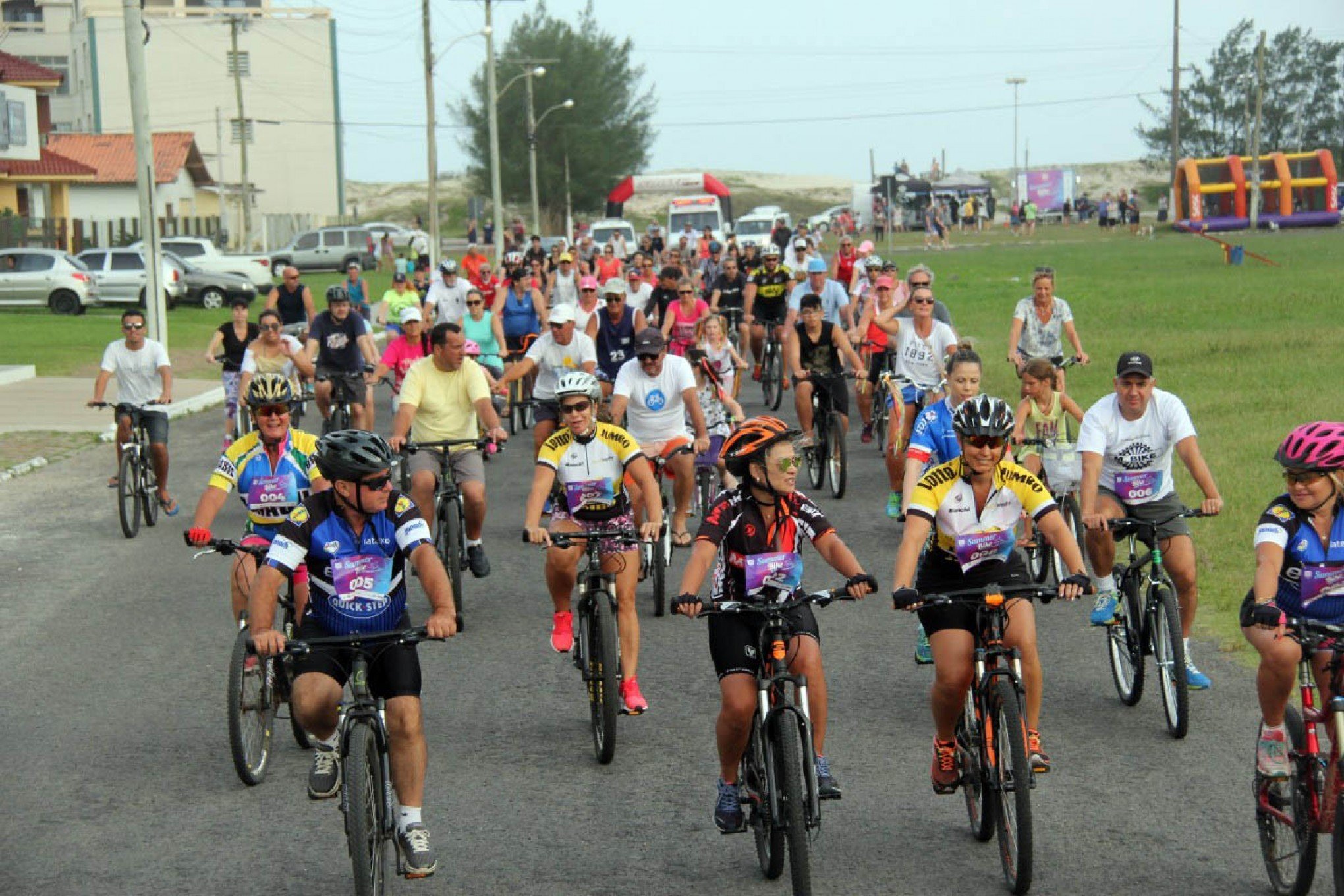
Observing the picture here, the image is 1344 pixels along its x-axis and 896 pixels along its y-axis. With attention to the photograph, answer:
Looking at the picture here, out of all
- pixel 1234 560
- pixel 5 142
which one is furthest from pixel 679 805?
pixel 5 142

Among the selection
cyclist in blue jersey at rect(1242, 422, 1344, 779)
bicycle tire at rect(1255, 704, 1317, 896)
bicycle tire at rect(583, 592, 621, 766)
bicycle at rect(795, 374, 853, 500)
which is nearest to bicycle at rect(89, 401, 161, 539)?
bicycle at rect(795, 374, 853, 500)

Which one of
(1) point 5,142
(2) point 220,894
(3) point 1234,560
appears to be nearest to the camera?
(2) point 220,894

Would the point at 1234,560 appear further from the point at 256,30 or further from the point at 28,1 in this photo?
the point at 28,1

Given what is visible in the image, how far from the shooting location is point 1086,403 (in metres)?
21.3

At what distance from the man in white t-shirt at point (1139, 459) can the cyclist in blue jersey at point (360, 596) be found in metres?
3.94

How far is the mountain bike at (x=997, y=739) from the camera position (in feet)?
20.1

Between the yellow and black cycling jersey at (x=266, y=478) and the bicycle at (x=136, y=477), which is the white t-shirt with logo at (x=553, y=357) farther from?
the yellow and black cycling jersey at (x=266, y=478)

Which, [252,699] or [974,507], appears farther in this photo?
[252,699]

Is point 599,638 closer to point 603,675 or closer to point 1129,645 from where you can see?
point 603,675

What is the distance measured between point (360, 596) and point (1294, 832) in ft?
11.3

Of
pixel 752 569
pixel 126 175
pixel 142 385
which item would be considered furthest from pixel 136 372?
pixel 126 175

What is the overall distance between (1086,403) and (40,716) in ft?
49.1

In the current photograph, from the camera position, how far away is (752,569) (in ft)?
22.0

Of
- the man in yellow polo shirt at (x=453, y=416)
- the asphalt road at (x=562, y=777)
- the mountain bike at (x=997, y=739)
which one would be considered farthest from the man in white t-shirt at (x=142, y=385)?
the mountain bike at (x=997, y=739)
